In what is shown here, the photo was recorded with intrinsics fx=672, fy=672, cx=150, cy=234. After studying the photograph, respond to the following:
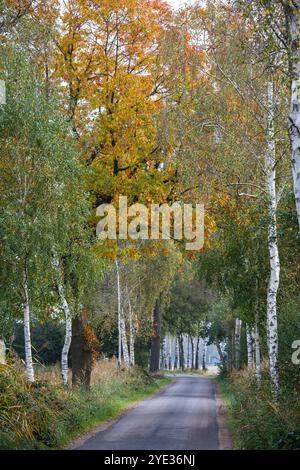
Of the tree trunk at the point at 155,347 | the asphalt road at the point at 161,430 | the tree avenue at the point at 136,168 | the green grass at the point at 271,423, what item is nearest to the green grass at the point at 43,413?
the tree avenue at the point at 136,168

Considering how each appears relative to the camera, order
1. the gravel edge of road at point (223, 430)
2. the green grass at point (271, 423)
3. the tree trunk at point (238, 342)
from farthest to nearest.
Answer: the tree trunk at point (238, 342)
the gravel edge of road at point (223, 430)
the green grass at point (271, 423)

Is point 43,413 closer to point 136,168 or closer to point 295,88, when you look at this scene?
point 295,88

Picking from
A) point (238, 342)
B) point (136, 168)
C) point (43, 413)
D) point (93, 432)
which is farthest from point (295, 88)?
point (238, 342)

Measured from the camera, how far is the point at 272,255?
749 inches

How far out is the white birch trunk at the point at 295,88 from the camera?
37.3ft

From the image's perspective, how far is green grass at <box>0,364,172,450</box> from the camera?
1345cm

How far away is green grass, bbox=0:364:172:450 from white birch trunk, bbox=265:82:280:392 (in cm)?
530

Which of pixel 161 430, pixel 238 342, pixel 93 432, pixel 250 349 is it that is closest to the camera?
pixel 93 432

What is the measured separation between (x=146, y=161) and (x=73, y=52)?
470 centimetres

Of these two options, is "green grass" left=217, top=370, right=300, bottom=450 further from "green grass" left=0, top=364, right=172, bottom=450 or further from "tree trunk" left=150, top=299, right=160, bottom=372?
"tree trunk" left=150, top=299, right=160, bottom=372

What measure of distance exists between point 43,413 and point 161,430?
13.8 feet

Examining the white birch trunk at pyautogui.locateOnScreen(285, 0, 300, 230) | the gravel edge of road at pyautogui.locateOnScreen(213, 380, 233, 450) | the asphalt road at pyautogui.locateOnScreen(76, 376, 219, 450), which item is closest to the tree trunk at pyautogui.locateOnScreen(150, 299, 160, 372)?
the asphalt road at pyautogui.locateOnScreen(76, 376, 219, 450)

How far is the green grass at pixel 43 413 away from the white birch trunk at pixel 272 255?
5.30 meters

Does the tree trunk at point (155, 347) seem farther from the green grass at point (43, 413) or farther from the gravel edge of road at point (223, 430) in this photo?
the green grass at point (43, 413)
